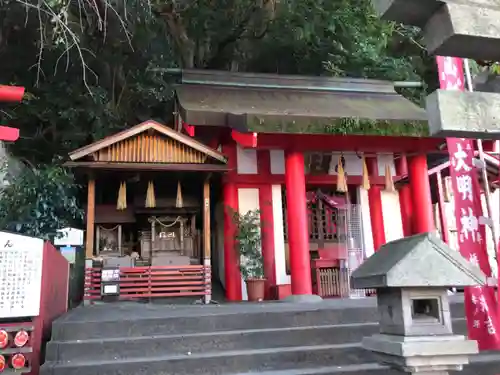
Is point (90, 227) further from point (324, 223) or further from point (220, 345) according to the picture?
point (324, 223)

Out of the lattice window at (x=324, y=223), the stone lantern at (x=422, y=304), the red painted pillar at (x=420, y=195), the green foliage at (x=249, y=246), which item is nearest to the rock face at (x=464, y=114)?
A: the stone lantern at (x=422, y=304)

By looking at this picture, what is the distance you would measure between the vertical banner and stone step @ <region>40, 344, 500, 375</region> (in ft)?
1.31

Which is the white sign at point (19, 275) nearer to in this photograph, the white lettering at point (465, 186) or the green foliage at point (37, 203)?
the green foliage at point (37, 203)

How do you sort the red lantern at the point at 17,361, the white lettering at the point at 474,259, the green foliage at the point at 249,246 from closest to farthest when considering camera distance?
the red lantern at the point at 17,361 < the white lettering at the point at 474,259 < the green foliage at the point at 249,246

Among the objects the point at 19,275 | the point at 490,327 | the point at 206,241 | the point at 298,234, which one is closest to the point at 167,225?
the point at 206,241

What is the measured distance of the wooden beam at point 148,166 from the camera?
28.8 ft

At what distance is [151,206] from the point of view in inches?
384

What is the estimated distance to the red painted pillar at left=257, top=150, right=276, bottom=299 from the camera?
32.6ft

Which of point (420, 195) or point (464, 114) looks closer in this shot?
point (464, 114)

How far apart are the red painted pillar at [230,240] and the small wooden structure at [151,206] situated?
54 centimetres

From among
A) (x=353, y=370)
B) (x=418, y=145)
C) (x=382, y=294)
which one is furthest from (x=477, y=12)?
(x=418, y=145)

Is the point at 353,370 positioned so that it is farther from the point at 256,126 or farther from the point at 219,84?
the point at 219,84

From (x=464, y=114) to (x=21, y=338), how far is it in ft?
15.3

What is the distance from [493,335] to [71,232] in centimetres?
747
